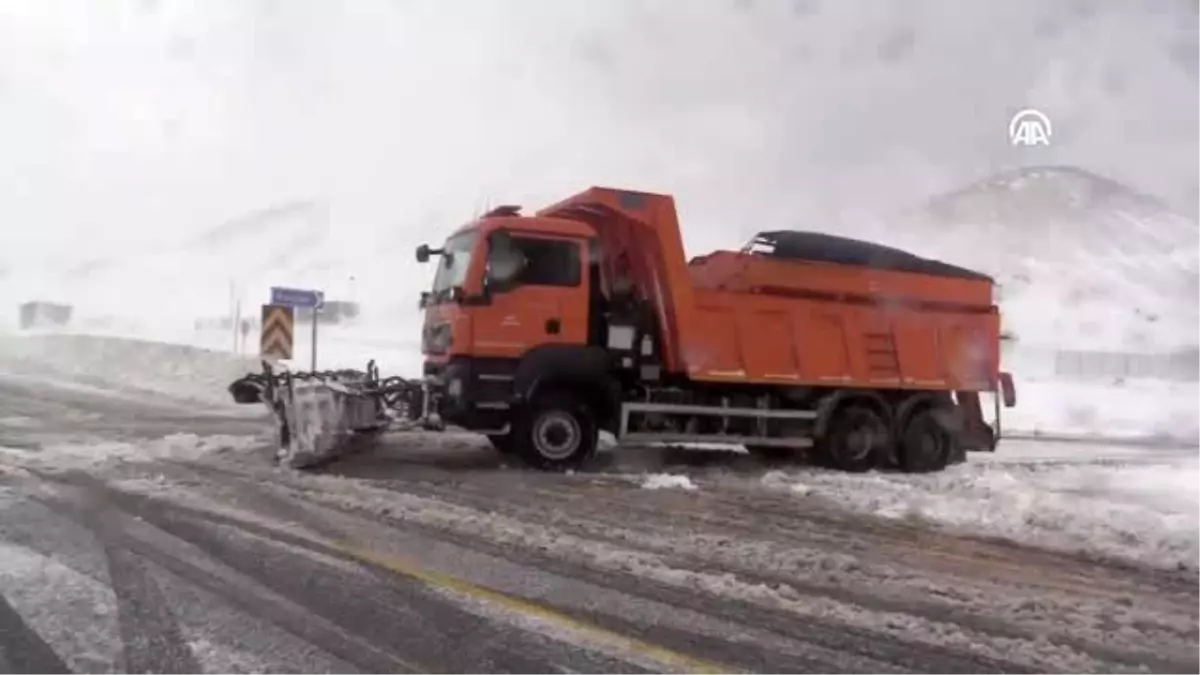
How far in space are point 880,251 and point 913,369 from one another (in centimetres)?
135

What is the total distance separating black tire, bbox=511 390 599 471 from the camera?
10508 mm

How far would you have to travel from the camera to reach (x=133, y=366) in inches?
1024

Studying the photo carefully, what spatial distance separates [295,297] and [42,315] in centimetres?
3413

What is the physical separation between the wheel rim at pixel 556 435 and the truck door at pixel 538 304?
28.4 inches

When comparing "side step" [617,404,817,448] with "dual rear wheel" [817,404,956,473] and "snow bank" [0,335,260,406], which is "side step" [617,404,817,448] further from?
"snow bank" [0,335,260,406]

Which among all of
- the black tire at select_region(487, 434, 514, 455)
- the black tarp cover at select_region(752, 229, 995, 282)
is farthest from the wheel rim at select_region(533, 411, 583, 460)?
the black tarp cover at select_region(752, 229, 995, 282)

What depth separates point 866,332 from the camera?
11633mm

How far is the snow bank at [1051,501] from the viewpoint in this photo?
292 inches

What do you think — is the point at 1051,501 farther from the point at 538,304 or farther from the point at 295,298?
the point at 295,298

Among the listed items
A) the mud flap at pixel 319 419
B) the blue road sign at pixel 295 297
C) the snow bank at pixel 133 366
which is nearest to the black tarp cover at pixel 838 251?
the mud flap at pixel 319 419

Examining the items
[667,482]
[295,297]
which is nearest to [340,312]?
[295,297]

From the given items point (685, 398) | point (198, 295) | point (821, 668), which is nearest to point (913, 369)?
point (685, 398)

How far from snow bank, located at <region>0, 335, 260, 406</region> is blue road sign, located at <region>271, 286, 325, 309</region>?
2.99 metres

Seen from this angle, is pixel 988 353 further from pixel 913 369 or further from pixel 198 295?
pixel 198 295
